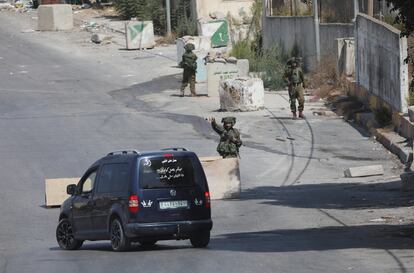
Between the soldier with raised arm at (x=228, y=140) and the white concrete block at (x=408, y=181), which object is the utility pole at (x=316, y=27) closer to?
the soldier with raised arm at (x=228, y=140)

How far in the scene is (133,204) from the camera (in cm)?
1759

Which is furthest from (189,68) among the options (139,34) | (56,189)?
(56,189)

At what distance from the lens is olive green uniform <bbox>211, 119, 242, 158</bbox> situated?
26266 millimetres

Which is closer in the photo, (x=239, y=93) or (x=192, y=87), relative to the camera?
(x=239, y=93)

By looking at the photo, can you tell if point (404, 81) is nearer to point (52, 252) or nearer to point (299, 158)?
point (299, 158)

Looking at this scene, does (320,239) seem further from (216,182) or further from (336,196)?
(216,182)

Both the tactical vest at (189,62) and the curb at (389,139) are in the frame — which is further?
the tactical vest at (189,62)

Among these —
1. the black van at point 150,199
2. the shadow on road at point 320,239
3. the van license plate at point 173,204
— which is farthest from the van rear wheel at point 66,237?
the shadow on road at point 320,239

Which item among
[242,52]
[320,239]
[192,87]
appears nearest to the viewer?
[320,239]

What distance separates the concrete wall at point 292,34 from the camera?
45.7 metres

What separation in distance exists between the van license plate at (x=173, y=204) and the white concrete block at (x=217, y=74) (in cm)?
2437

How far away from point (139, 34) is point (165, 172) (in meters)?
37.8

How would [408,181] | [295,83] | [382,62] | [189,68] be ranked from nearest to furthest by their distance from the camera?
[408,181], [382,62], [295,83], [189,68]

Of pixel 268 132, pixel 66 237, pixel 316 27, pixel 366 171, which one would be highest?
pixel 316 27
